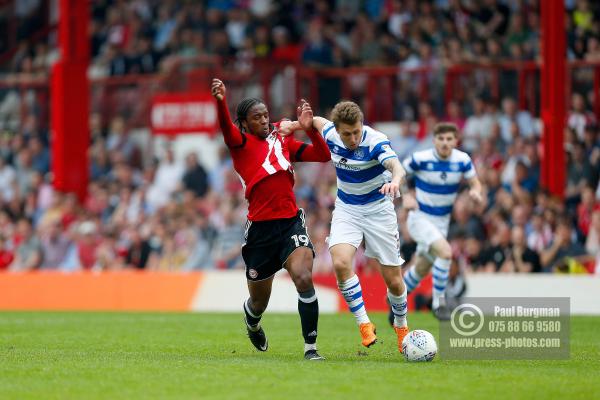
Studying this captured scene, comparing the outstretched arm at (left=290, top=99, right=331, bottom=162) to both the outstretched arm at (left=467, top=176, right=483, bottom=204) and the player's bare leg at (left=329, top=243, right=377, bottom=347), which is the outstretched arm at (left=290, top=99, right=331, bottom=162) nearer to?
the player's bare leg at (left=329, top=243, right=377, bottom=347)

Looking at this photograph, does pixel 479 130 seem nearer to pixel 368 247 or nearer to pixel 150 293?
pixel 150 293

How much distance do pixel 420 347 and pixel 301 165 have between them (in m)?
13.3

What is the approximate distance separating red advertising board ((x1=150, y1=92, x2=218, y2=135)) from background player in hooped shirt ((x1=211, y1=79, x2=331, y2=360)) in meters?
13.9

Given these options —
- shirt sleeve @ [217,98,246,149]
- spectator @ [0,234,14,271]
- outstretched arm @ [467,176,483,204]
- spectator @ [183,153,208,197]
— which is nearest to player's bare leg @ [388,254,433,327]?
outstretched arm @ [467,176,483,204]

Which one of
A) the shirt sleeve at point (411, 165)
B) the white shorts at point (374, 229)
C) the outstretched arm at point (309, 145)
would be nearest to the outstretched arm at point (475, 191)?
the shirt sleeve at point (411, 165)

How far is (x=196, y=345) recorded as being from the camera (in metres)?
12.2

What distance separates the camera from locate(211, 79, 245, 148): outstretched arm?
10000 millimetres

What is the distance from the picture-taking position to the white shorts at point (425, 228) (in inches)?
590

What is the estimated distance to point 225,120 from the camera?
1018 cm

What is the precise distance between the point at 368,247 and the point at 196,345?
2.08 metres

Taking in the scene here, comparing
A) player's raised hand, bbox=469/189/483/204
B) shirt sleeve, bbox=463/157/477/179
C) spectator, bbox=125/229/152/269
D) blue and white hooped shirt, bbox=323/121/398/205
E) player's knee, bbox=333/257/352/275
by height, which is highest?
blue and white hooped shirt, bbox=323/121/398/205

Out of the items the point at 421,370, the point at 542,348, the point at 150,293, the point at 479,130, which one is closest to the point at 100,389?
the point at 421,370

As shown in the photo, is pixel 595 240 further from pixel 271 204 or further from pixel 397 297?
pixel 271 204

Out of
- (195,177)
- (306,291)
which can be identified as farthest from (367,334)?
(195,177)
